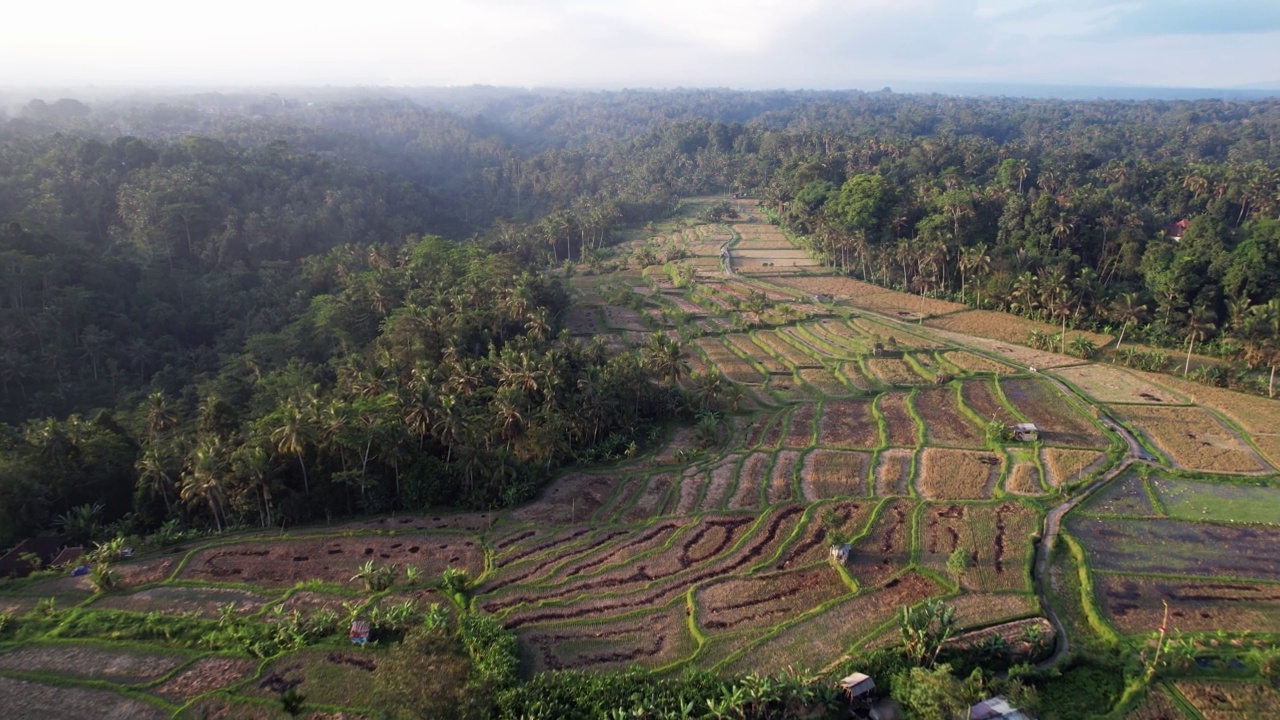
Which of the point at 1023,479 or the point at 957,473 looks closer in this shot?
the point at 1023,479

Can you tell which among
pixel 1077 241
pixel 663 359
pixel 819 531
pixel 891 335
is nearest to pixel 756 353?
pixel 891 335

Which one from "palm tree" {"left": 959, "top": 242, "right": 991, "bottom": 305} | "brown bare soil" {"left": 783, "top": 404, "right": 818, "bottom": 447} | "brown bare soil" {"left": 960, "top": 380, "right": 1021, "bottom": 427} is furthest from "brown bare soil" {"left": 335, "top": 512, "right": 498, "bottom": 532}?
"palm tree" {"left": 959, "top": 242, "right": 991, "bottom": 305}

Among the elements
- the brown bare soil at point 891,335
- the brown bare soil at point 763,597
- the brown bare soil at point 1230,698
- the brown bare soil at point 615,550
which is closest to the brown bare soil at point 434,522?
the brown bare soil at point 615,550

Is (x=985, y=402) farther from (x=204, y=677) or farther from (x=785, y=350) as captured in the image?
(x=204, y=677)

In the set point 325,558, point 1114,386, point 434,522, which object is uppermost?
point 1114,386

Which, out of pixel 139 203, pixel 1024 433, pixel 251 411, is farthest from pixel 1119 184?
pixel 139 203

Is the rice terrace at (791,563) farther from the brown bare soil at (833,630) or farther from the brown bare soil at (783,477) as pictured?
the brown bare soil at (783,477)

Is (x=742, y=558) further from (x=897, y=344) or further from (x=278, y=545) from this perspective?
(x=897, y=344)
